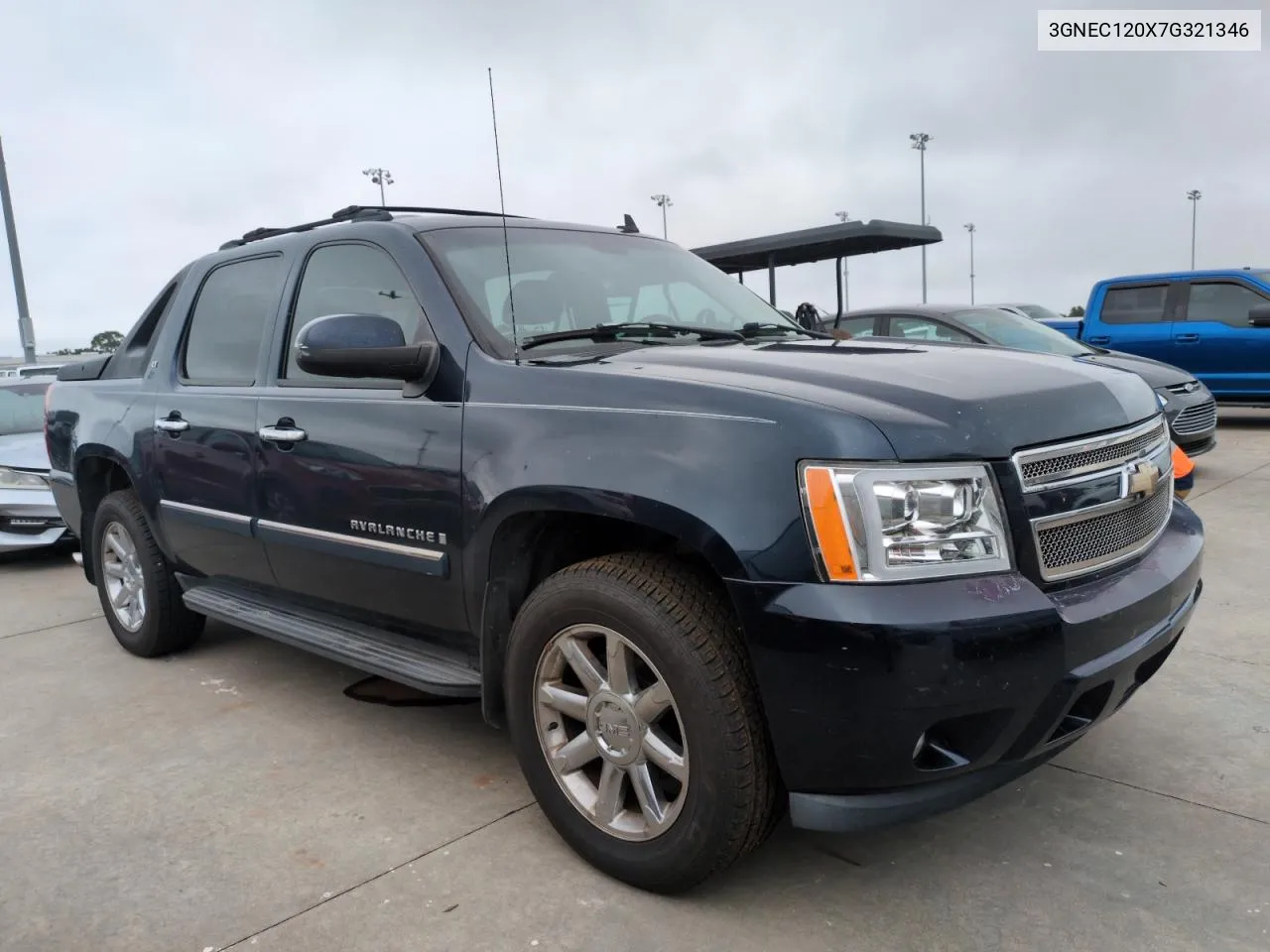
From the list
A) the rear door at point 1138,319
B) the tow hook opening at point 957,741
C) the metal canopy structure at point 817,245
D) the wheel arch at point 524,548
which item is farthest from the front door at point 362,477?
the rear door at point 1138,319

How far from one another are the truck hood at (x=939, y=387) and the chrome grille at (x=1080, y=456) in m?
0.03

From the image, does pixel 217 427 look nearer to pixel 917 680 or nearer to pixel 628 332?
pixel 628 332

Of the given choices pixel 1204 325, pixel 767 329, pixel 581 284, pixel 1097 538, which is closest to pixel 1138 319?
pixel 1204 325

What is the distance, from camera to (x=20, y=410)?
26.6 ft

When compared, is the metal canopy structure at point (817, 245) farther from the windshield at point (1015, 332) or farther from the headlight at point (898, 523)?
the headlight at point (898, 523)

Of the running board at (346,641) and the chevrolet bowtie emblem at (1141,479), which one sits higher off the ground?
the chevrolet bowtie emblem at (1141,479)

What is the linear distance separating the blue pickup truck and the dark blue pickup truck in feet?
31.1

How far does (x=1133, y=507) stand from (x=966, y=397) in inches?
24.6

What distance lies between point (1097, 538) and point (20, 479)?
7204 mm

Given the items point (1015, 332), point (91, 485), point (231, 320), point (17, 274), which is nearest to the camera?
point (231, 320)

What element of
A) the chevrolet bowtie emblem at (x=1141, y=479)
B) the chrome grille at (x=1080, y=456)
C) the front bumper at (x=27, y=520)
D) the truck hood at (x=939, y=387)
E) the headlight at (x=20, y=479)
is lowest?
the front bumper at (x=27, y=520)

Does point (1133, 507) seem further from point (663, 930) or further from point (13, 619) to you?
point (13, 619)

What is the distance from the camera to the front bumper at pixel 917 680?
79.8 inches

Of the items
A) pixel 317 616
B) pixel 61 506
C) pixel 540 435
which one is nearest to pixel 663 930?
pixel 540 435
